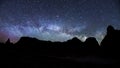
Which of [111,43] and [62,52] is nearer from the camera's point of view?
[62,52]

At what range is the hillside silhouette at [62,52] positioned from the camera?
3275cm

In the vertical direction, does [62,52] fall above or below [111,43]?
below

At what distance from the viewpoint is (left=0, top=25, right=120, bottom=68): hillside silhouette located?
3275 cm

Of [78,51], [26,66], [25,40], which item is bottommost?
[26,66]

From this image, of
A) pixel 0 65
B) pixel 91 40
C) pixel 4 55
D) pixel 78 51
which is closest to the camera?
pixel 0 65

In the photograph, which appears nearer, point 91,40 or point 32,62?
point 32,62

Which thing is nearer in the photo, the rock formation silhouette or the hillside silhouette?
the hillside silhouette

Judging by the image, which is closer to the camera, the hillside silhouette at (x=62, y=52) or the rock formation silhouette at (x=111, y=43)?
the hillside silhouette at (x=62, y=52)

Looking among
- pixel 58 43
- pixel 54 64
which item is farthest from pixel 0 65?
pixel 58 43

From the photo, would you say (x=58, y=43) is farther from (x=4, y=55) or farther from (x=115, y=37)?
(x=4, y=55)

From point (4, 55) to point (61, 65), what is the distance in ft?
44.4

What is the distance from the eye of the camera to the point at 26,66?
1248 inches

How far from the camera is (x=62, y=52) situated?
57.0 m

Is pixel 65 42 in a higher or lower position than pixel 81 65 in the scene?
higher
